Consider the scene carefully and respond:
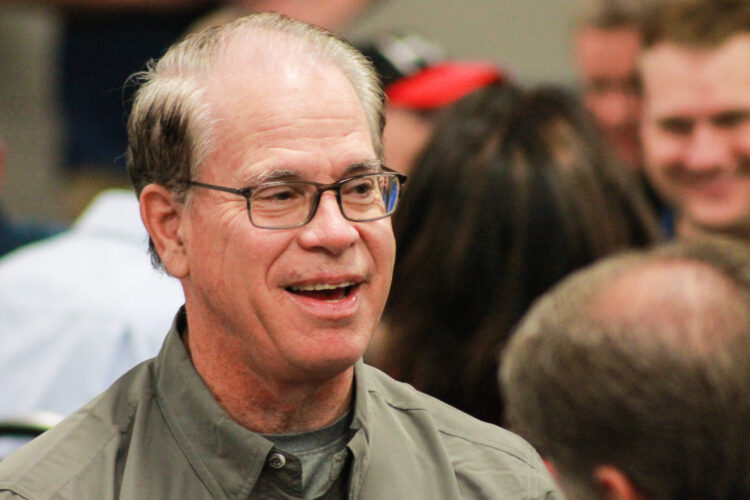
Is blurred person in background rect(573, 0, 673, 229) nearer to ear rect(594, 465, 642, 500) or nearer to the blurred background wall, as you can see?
the blurred background wall

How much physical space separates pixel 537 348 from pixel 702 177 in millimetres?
2563

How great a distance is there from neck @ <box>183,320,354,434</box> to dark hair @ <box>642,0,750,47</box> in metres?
3.03

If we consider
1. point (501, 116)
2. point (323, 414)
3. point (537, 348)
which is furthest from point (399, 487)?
point (501, 116)

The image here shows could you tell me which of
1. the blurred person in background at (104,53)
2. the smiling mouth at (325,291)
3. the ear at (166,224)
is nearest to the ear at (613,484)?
the smiling mouth at (325,291)

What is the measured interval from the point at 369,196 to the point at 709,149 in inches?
112

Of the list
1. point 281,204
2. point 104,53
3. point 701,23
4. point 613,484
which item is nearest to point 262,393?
point 281,204

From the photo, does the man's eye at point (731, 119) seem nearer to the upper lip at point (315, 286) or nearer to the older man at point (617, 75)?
the older man at point (617, 75)

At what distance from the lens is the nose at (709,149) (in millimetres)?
4684

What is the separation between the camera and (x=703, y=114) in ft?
15.4

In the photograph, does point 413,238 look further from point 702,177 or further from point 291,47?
point 702,177

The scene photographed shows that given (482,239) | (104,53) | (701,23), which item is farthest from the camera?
(104,53)

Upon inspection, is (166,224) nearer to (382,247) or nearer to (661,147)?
(382,247)

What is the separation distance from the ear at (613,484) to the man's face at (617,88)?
3.59m

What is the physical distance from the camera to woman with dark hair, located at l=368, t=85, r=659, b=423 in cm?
305
